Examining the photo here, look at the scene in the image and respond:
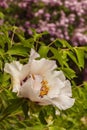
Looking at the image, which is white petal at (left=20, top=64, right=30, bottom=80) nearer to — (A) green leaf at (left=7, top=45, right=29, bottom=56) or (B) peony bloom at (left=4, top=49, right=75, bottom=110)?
(B) peony bloom at (left=4, top=49, right=75, bottom=110)

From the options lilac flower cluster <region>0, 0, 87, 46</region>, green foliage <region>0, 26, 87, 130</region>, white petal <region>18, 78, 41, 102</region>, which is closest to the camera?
white petal <region>18, 78, 41, 102</region>

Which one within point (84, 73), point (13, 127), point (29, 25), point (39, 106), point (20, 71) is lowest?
point (84, 73)

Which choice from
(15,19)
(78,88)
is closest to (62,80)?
(78,88)

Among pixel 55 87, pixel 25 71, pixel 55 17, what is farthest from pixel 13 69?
pixel 55 17

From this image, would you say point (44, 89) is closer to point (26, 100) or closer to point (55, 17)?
point (26, 100)

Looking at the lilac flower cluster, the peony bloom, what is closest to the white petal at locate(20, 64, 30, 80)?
the peony bloom

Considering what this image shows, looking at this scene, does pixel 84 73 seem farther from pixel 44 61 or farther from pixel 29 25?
pixel 44 61

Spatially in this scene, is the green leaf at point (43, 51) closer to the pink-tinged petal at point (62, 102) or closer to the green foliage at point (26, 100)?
the green foliage at point (26, 100)
